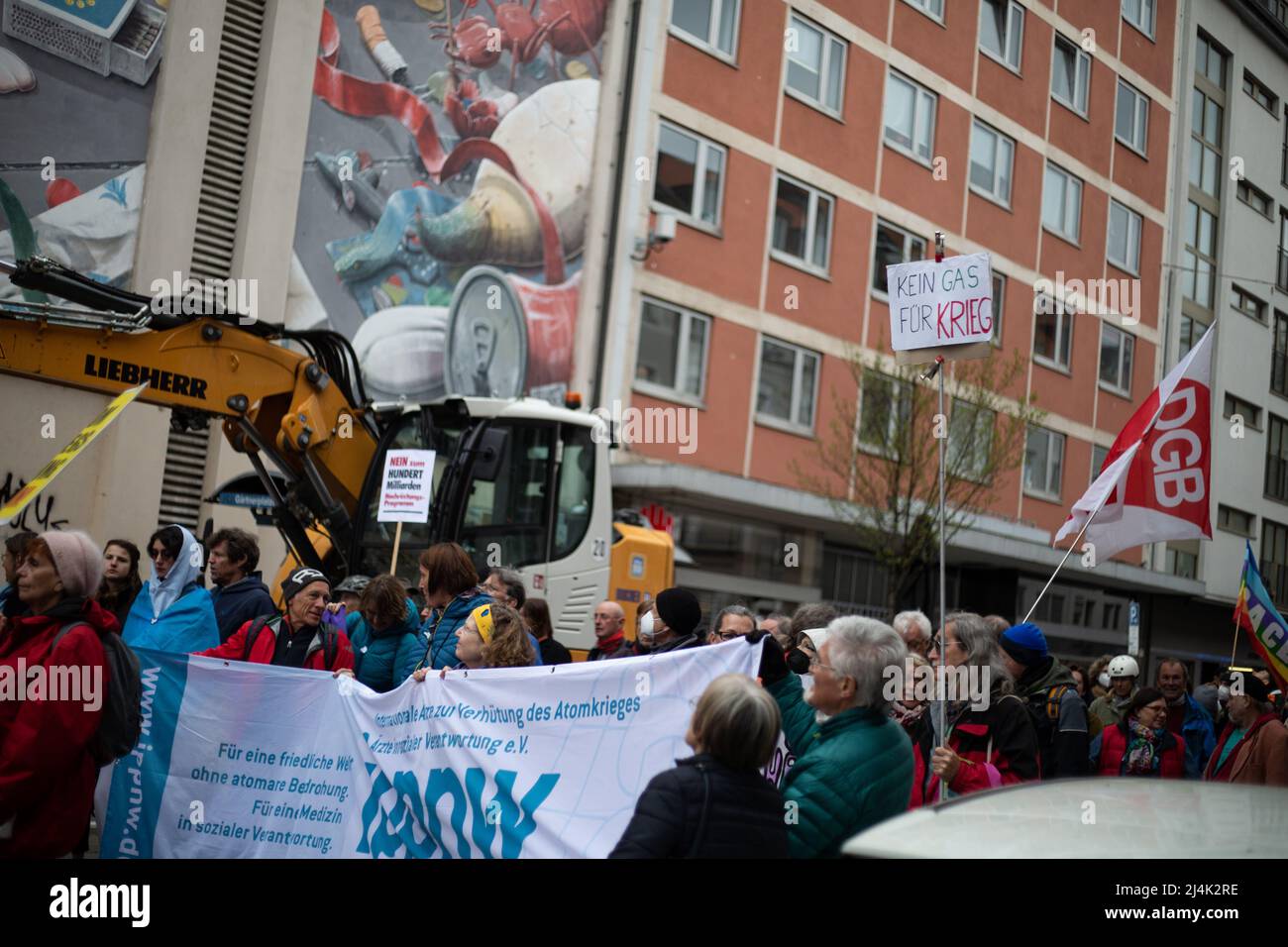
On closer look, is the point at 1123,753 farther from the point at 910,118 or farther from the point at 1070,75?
the point at 1070,75

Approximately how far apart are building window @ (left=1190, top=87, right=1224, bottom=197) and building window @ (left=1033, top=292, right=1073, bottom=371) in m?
6.47

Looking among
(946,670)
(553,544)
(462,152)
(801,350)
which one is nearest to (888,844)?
(946,670)

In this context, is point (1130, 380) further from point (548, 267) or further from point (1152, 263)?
point (548, 267)

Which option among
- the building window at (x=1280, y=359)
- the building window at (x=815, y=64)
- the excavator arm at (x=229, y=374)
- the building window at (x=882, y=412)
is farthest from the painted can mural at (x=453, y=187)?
the building window at (x=1280, y=359)

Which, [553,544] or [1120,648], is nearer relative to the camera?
[553,544]

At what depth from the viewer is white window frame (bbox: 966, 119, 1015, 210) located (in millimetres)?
30625

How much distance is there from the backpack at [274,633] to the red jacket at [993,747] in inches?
128

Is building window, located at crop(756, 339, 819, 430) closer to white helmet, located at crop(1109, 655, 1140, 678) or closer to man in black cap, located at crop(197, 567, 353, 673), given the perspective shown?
white helmet, located at crop(1109, 655, 1140, 678)

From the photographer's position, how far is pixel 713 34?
2484 cm

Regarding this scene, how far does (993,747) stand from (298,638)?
151 inches

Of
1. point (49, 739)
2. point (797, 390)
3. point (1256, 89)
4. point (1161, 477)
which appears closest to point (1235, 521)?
point (1256, 89)

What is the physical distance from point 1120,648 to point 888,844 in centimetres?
3450

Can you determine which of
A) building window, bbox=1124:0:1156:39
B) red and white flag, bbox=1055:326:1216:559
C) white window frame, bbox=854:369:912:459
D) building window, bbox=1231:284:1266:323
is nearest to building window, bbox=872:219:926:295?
white window frame, bbox=854:369:912:459
